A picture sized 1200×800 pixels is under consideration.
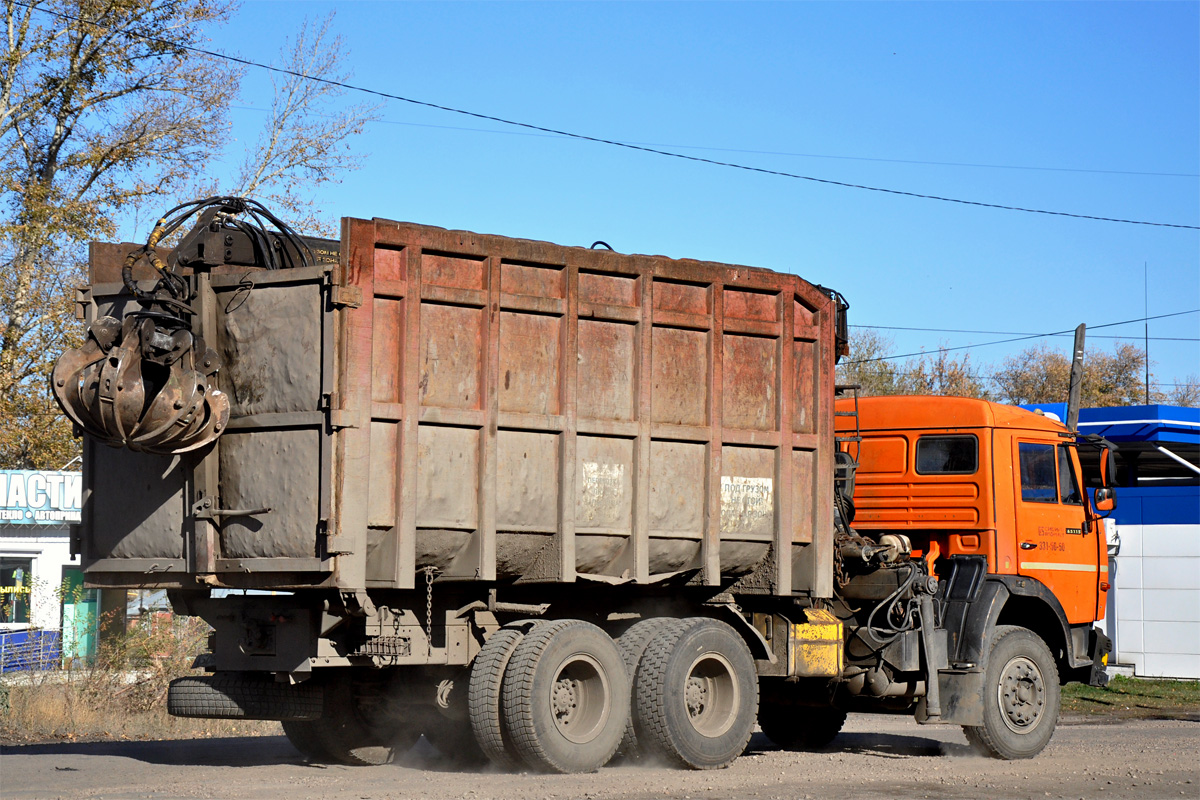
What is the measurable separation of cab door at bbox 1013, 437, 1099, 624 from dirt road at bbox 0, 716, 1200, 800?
143 centimetres

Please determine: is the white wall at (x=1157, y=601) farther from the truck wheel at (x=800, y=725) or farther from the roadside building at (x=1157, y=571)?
the truck wheel at (x=800, y=725)

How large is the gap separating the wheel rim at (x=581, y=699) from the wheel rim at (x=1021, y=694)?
3.84m

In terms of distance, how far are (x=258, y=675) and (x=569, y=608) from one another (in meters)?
2.17

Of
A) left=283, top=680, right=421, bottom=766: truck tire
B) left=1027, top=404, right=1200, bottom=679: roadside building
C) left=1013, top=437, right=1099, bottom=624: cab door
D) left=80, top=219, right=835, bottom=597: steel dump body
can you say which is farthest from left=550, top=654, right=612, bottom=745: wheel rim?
left=1027, top=404, right=1200, bottom=679: roadside building

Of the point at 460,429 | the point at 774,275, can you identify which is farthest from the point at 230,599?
the point at 774,275

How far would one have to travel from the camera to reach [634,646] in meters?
9.70

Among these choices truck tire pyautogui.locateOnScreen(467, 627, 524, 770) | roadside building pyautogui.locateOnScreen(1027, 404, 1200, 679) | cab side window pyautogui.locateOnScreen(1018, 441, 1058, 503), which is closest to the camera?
truck tire pyautogui.locateOnScreen(467, 627, 524, 770)

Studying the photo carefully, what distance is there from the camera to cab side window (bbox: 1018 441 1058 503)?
11.9m

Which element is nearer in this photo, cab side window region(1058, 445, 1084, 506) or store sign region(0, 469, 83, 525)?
cab side window region(1058, 445, 1084, 506)

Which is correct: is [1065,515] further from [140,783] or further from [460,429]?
[140,783]

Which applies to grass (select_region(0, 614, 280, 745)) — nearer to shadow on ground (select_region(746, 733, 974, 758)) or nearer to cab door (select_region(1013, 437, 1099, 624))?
shadow on ground (select_region(746, 733, 974, 758))

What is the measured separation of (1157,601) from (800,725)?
41.3 ft

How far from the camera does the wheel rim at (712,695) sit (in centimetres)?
991

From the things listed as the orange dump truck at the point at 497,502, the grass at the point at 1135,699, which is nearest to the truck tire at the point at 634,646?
the orange dump truck at the point at 497,502
